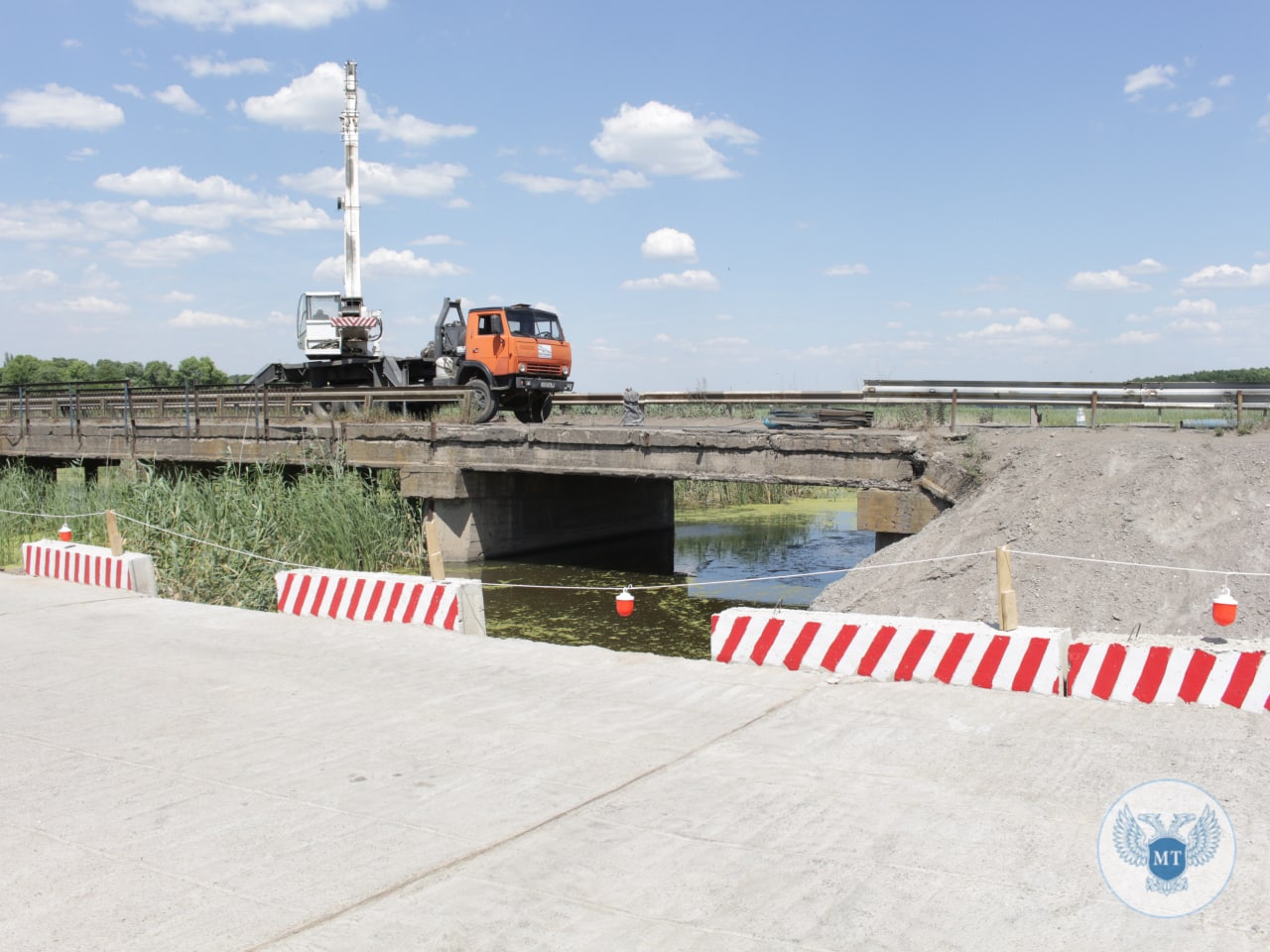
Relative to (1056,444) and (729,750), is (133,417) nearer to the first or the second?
(1056,444)

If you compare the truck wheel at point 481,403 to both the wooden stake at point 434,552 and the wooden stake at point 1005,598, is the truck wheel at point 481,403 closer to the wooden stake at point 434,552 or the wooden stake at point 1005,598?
the wooden stake at point 434,552

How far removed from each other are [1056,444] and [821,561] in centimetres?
790

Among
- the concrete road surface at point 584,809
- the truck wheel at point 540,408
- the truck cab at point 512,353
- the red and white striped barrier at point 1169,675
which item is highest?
the truck cab at point 512,353

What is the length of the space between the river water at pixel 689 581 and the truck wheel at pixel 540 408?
139 inches

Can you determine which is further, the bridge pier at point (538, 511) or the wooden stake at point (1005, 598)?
the bridge pier at point (538, 511)

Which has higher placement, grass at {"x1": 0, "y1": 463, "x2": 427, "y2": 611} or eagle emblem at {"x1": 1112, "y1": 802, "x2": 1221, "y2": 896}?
grass at {"x1": 0, "y1": 463, "x2": 427, "y2": 611}

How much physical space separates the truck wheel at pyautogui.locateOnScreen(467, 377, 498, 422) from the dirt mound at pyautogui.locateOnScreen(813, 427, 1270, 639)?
1024 centimetres

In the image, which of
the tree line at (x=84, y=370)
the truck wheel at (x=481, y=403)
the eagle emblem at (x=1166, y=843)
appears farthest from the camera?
the tree line at (x=84, y=370)

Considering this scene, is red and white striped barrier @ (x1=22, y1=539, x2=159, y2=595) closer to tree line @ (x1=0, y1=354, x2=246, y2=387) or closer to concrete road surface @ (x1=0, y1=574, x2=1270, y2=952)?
concrete road surface @ (x1=0, y1=574, x2=1270, y2=952)

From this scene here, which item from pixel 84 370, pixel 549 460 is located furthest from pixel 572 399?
pixel 84 370

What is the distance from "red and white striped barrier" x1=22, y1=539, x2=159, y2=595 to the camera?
1276 cm

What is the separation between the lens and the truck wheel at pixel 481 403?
22000 mm

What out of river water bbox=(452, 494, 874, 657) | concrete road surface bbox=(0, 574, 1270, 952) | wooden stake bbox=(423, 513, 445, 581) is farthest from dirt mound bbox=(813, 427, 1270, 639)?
Result: wooden stake bbox=(423, 513, 445, 581)

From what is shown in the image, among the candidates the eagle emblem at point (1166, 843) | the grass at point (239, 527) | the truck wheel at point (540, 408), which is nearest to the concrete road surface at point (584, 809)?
the eagle emblem at point (1166, 843)
